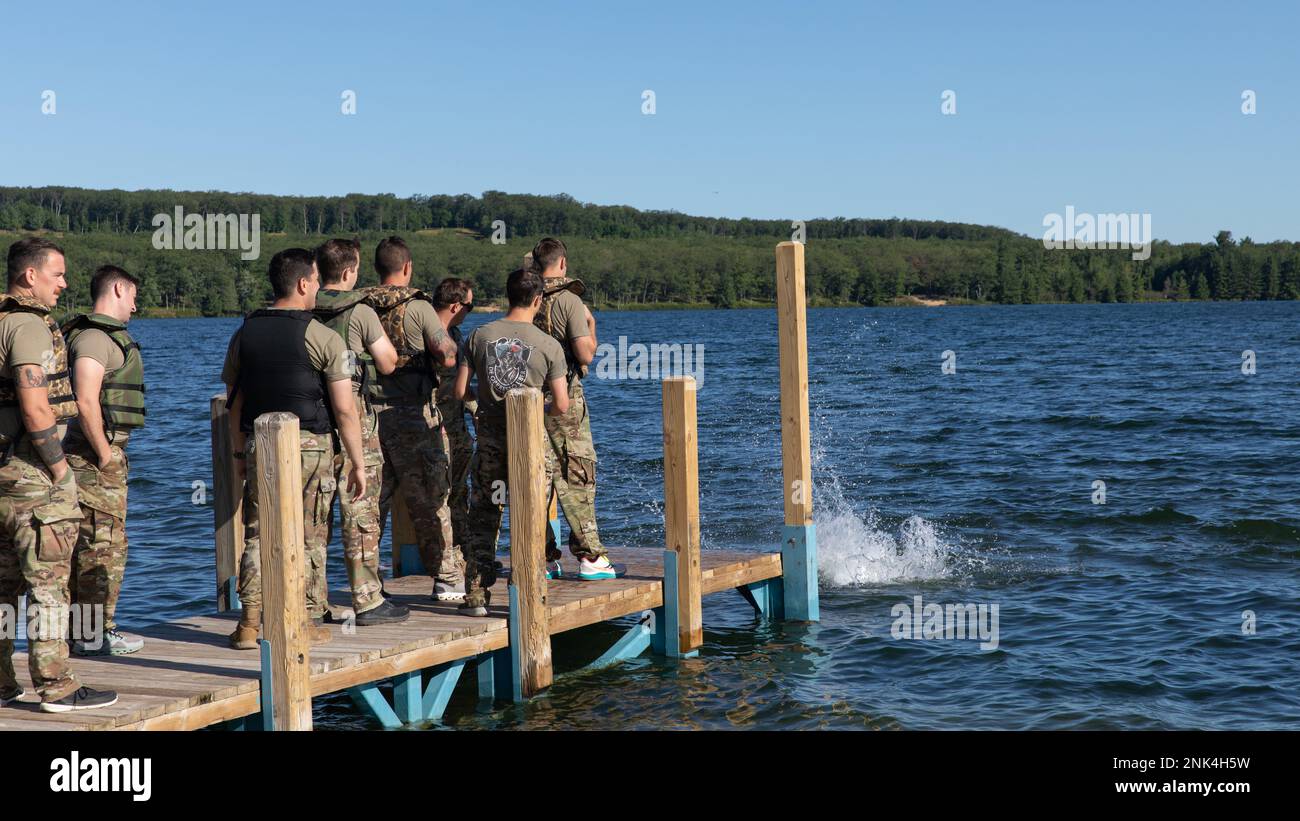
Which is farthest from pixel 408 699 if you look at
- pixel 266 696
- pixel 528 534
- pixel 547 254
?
pixel 547 254

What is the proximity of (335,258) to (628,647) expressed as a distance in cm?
404

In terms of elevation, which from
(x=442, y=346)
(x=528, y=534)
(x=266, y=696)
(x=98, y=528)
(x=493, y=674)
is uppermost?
(x=442, y=346)

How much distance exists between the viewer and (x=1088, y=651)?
456 inches

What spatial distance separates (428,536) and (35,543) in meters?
3.30

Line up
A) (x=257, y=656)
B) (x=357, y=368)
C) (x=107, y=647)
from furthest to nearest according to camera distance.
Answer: (x=357, y=368)
(x=107, y=647)
(x=257, y=656)

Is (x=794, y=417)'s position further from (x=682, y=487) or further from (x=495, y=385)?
(x=495, y=385)

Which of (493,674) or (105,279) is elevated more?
(105,279)

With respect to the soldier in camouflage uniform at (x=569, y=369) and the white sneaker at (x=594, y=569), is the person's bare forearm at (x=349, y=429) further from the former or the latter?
the white sneaker at (x=594, y=569)

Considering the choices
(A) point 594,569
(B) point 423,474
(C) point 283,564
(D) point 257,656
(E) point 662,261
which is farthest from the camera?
(E) point 662,261

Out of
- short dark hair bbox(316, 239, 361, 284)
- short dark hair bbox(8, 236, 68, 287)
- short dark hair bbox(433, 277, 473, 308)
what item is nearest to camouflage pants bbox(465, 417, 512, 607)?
short dark hair bbox(433, 277, 473, 308)

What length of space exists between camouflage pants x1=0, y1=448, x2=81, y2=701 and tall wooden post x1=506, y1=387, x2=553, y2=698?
2.77m

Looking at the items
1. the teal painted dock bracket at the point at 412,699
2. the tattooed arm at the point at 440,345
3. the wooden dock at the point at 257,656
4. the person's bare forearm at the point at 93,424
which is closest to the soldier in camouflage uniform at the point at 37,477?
the wooden dock at the point at 257,656

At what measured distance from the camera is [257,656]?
791 cm

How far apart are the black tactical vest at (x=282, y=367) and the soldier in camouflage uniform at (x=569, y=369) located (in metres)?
1.99
